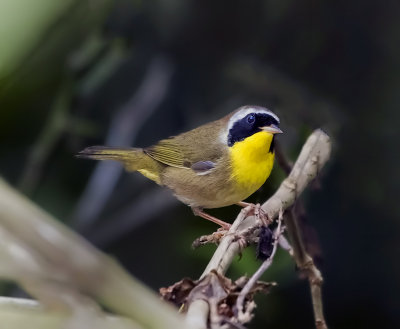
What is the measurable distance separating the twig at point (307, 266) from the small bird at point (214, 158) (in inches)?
12.6

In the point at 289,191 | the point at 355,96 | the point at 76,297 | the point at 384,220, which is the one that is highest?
the point at 355,96

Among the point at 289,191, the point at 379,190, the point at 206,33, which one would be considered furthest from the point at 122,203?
the point at 289,191

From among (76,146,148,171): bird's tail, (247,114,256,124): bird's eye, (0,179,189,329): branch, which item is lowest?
(0,179,189,329): branch

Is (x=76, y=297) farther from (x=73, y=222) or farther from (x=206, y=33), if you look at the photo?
(x=206, y=33)

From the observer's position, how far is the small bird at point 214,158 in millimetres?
2244

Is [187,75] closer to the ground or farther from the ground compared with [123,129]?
farther from the ground

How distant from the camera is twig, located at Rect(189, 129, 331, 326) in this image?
1.39m

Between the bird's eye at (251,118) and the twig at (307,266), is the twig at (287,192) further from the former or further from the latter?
the bird's eye at (251,118)

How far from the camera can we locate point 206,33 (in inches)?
133

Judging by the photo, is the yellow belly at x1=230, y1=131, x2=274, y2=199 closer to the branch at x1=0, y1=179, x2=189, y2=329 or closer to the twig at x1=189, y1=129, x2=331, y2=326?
the twig at x1=189, y1=129, x2=331, y2=326

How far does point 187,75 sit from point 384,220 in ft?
4.13

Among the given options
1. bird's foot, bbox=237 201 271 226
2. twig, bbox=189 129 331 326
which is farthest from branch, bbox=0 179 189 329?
bird's foot, bbox=237 201 271 226

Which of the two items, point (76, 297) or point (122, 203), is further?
point (122, 203)

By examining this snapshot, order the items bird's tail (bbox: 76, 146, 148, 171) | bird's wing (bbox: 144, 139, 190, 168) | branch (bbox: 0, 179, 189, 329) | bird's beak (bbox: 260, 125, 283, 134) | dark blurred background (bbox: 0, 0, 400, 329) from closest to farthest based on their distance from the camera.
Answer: branch (bbox: 0, 179, 189, 329)
bird's beak (bbox: 260, 125, 283, 134)
bird's tail (bbox: 76, 146, 148, 171)
bird's wing (bbox: 144, 139, 190, 168)
dark blurred background (bbox: 0, 0, 400, 329)
